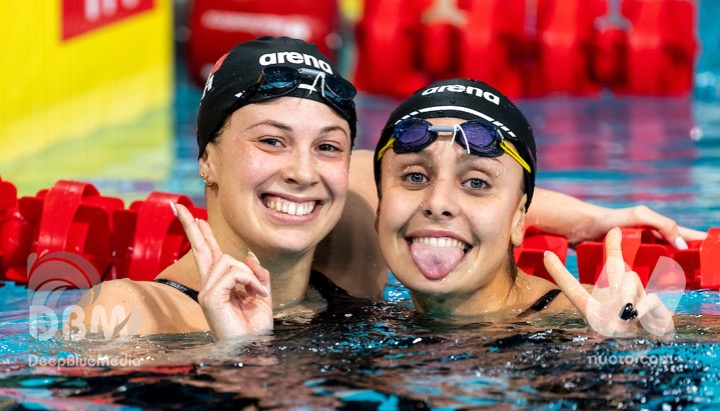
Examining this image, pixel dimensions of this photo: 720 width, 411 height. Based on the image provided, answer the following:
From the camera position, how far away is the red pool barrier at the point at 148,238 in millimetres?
4793

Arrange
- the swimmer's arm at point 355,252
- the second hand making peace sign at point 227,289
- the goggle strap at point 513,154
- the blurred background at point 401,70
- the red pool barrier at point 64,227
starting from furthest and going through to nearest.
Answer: the blurred background at point 401,70 < the red pool barrier at point 64,227 < the swimmer's arm at point 355,252 < the goggle strap at point 513,154 < the second hand making peace sign at point 227,289

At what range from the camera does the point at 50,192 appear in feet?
16.6

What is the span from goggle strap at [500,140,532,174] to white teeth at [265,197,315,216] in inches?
26.2

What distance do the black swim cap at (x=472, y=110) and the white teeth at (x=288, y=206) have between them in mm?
369

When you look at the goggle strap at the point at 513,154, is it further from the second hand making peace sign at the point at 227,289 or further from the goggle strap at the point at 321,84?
the second hand making peace sign at the point at 227,289

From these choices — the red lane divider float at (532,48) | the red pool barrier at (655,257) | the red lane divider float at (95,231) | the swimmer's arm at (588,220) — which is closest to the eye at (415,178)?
the red pool barrier at (655,257)

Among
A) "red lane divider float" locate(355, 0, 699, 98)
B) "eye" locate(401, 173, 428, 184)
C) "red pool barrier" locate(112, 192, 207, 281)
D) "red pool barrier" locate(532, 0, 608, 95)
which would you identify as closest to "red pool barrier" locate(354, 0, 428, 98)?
"red lane divider float" locate(355, 0, 699, 98)

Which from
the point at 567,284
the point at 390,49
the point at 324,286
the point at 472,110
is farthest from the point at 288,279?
the point at 390,49

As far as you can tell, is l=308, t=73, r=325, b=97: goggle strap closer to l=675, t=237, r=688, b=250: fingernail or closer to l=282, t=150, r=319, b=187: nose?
l=282, t=150, r=319, b=187: nose

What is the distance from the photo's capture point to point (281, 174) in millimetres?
3730

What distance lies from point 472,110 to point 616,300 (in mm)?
841

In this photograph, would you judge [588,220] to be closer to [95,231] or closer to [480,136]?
[480,136]

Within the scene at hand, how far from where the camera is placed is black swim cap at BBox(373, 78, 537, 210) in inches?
150

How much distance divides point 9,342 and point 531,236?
86.8 inches
